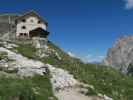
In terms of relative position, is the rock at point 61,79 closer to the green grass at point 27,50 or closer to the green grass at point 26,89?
the green grass at point 26,89

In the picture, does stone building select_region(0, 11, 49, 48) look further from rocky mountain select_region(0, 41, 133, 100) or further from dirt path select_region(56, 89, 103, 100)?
dirt path select_region(56, 89, 103, 100)

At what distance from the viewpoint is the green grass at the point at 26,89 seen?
30.2 meters

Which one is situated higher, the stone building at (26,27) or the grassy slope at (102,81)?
the stone building at (26,27)

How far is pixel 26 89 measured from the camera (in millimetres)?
32594

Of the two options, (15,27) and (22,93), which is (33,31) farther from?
(22,93)

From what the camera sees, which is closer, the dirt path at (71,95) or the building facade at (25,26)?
the dirt path at (71,95)

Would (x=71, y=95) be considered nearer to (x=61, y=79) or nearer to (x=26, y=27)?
(x=61, y=79)

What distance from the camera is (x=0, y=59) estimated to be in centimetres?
4691

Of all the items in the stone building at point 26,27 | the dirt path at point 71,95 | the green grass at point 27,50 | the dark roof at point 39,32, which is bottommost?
the dirt path at point 71,95

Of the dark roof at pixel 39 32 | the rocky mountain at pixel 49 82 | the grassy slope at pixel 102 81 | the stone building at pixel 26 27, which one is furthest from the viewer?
the stone building at pixel 26 27

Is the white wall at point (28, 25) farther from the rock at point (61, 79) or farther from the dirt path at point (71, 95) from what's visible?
the dirt path at point (71, 95)

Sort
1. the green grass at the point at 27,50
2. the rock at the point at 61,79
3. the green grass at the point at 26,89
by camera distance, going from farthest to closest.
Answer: the green grass at the point at 27,50
the rock at the point at 61,79
the green grass at the point at 26,89

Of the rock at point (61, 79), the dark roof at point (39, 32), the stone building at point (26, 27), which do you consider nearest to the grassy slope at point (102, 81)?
the rock at point (61, 79)

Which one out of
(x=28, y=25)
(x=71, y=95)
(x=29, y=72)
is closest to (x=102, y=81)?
(x=71, y=95)
